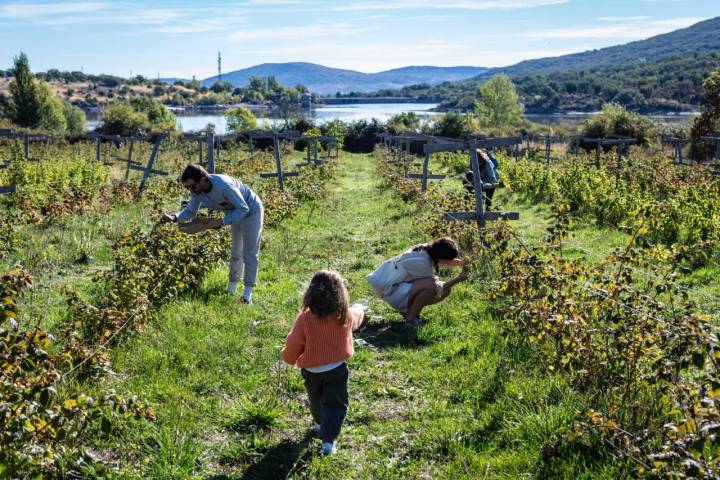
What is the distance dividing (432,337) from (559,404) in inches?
80.6

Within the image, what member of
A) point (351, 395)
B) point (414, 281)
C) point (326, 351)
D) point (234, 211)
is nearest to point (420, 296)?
point (414, 281)

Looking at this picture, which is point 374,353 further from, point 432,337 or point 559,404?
point 559,404

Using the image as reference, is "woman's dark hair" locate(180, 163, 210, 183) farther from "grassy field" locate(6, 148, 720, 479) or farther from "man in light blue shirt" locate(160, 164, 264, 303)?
"grassy field" locate(6, 148, 720, 479)

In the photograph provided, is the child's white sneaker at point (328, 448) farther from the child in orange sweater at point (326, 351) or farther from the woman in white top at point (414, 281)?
the woman in white top at point (414, 281)

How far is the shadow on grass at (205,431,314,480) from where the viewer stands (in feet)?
12.8

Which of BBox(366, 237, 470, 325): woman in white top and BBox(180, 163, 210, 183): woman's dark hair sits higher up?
BBox(180, 163, 210, 183): woman's dark hair

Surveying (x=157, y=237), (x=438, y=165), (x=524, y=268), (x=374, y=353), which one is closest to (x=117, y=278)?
(x=157, y=237)

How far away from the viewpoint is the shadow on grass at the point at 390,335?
615 centimetres

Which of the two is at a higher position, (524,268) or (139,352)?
(524,268)

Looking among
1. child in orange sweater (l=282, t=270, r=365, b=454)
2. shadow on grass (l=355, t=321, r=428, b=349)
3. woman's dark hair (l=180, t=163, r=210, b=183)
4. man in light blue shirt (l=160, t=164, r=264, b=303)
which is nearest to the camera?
child in orange sweater (l=282, t=270, r=365, b=454)

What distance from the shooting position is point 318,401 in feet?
14.1

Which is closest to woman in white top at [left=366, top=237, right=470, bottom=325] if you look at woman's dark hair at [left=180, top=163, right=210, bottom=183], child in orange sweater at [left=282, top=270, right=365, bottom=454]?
woman's dark hair at [left=180, top=163, right=210, bottom=183]

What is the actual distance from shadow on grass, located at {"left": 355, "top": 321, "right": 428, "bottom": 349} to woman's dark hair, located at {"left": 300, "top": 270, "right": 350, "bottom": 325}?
219cm

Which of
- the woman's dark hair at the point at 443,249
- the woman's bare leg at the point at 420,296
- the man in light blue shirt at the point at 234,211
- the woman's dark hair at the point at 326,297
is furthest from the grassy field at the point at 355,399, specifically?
the woman's dark hair at the point at 326,297
